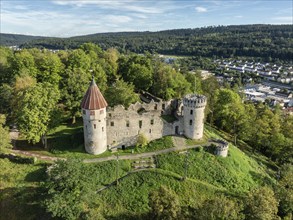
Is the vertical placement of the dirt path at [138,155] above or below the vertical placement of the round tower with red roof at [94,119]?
below

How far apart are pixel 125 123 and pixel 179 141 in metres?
10.5

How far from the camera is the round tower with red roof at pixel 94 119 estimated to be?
1628 inches

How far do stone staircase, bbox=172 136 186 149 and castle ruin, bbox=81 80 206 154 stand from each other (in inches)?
43.9

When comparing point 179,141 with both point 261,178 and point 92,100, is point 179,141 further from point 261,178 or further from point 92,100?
point 92,100

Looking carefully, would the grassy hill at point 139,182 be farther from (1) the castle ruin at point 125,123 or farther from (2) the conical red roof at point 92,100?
(2) the conical red roof at point 92,100

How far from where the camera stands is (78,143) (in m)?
45.8

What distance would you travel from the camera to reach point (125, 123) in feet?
148

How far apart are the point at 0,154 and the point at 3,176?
5.85m

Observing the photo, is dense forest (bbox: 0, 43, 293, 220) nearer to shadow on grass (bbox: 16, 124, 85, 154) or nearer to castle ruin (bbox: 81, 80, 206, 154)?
shadow on grass (bbox: 16, 124, 85, 154)

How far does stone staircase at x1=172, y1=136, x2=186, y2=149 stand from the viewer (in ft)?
152

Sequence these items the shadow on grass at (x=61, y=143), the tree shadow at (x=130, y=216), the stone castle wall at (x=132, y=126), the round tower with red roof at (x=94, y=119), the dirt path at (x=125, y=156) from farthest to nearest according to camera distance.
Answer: the stone castle wall at (x=132, y=126) → the shadow on grass at (x=61, y=143) → the dirt path at (x=125, y=156) → the round tower with red roof at (x=94, y=119) → the tree shadow at (x=130, y=216)

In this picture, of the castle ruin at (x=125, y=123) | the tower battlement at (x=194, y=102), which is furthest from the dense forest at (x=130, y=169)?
the tower battlement at (x=194, y=102)

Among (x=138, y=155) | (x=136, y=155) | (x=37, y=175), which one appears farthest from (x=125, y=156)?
(x=37, y=175)

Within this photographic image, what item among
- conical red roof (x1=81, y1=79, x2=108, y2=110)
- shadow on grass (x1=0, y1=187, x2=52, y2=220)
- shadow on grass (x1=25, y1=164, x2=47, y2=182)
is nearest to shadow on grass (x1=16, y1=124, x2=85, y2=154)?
shadow on grass (x1=25, y1=164, x2=47, y2=182)
